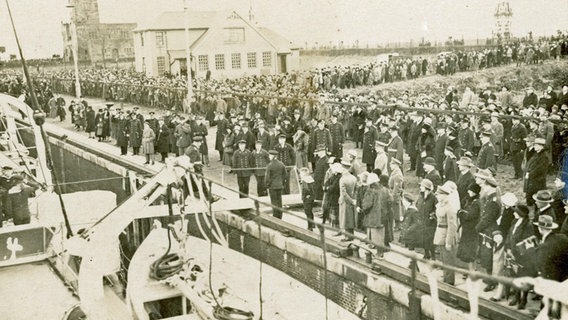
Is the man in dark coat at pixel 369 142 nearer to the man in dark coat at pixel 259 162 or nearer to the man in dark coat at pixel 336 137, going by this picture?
the man in dark coat at pixel 336 137

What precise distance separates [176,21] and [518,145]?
3428 cm

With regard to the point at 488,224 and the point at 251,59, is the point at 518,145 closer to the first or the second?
the point at 488,224

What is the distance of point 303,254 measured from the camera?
1022 cm

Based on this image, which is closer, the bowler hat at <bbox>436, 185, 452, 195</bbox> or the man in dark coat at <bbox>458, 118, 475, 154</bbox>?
the bowler hat at <bbox>436, 185, 452, 195</bbox>

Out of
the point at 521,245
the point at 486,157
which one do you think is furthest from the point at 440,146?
the point at 521,245

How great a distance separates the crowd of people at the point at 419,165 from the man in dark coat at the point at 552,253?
1cm

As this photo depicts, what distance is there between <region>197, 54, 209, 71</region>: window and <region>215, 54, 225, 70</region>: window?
640 mm

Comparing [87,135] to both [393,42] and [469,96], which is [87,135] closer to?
[469,96]

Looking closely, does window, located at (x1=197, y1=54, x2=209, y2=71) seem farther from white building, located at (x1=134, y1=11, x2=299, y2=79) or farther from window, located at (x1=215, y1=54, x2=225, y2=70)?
window, located at (x1=215, y1=54, x2=225, y2=70)

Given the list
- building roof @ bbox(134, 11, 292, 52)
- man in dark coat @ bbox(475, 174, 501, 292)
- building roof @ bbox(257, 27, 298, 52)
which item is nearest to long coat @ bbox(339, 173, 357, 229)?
man in dark coat @ bbox(475, 174, 501, 292)

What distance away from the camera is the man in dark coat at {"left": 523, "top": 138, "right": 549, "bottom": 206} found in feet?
35.4

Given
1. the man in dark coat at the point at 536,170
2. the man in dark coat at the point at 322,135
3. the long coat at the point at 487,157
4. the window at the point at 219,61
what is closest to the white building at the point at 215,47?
the window at the point at 219,61

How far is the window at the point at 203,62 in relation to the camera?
134 feet

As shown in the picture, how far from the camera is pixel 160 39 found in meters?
43.5
